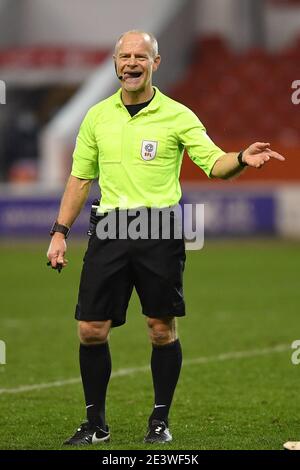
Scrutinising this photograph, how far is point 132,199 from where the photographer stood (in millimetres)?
6859

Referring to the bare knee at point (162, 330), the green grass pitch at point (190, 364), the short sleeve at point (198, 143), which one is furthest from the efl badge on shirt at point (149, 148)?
the green grass pitch at point (190, 364)

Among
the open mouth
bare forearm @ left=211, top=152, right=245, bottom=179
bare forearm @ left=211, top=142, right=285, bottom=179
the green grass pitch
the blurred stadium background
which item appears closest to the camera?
bare forearm @ left=211, top=142, right=285, bottom=179

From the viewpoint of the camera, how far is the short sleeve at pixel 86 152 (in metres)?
6.92

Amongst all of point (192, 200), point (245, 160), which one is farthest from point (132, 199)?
point (192, 200)

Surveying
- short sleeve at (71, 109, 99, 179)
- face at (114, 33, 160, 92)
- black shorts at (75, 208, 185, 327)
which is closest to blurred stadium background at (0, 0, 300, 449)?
black shorts at (75, 208, 185, 327)

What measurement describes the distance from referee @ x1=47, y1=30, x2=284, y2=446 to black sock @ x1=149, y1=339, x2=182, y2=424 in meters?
0.02

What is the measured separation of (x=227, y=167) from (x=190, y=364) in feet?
13.4

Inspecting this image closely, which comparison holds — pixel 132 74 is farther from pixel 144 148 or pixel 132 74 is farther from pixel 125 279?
pixel 125 279

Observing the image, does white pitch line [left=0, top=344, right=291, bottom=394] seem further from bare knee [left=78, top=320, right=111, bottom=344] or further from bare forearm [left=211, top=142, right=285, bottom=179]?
bare forearm [left=211, top=142, right=285, bottom=179]

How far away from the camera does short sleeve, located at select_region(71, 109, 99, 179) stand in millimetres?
6918

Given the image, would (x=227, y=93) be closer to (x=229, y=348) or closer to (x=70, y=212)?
(x=229, y=348)

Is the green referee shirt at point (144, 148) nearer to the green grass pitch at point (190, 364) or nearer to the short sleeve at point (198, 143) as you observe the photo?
the short sleeve at point (198, 143)

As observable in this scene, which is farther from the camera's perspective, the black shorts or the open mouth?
the black shorts

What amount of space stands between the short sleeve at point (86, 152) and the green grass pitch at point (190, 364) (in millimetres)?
1446
